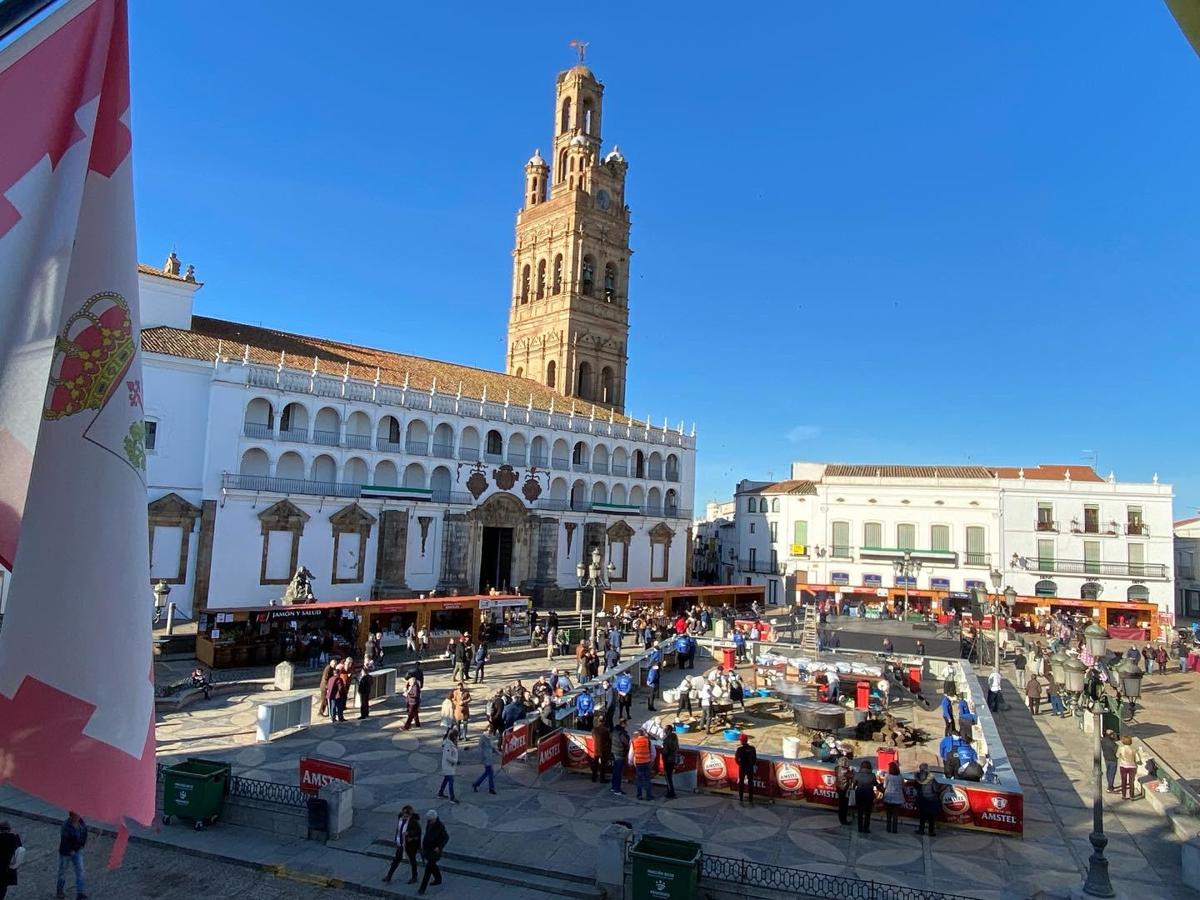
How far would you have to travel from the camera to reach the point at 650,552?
51719 mm

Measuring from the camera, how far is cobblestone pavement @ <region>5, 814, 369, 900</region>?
1021 centimetres

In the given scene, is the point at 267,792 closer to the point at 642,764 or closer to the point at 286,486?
the point at 642,764

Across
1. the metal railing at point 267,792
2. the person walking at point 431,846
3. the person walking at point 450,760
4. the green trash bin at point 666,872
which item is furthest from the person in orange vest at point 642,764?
the metal railing at point 267,792

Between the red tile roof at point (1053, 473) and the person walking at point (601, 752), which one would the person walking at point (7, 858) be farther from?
the red tile roof at point (1053, 473)

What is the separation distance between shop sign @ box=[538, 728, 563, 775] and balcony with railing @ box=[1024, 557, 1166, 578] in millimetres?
39486

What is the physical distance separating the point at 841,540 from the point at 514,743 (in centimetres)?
3836

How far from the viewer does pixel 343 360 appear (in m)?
41.5

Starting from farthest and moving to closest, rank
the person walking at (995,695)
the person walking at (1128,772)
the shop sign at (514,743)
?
the person walking at (995,695)
the shop sign at (514,743)
the person walking at (1128,772)

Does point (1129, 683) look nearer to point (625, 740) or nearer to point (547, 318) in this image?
point (625, 740)

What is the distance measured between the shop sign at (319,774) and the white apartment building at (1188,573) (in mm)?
57796

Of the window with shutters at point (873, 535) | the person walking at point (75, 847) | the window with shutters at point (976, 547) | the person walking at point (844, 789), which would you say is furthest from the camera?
the window with shutters at point (873, 535)

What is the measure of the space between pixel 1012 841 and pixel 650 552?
3937 cm

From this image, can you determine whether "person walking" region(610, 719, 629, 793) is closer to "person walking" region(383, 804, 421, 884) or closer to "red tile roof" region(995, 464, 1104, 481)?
"person walking" region(383, 804, 421, 884)

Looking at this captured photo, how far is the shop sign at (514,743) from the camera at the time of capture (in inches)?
617
